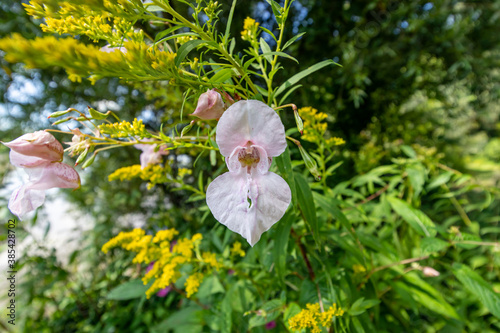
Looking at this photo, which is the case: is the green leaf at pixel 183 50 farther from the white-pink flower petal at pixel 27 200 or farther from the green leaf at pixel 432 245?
the green leaf at pixel 432 245

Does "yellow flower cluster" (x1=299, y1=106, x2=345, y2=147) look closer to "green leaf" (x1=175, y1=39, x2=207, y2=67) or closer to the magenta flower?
"green leaf" (x1=175, y1=39, x2=207, y2=67)

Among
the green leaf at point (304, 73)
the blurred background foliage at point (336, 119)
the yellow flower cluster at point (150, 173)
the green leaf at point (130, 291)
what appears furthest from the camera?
the blurred background foliage at point (336, 119)

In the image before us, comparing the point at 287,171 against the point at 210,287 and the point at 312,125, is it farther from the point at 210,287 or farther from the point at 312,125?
the point at 210,287

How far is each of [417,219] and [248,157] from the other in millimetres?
708

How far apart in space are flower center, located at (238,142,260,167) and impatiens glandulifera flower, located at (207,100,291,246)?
0.01 m

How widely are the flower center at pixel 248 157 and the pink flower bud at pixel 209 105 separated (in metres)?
0.09

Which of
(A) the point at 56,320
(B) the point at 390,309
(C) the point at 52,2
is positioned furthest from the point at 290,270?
(A) the point at 56,320

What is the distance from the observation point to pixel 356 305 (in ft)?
2.09

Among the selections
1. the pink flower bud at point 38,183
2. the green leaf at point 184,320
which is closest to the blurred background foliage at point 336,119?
the green leaf at point 184,320

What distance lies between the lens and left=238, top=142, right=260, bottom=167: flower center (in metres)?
0.51

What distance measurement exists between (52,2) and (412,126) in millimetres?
2073

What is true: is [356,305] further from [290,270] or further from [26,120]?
Result: [26,120]

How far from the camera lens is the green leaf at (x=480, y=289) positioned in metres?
0.76

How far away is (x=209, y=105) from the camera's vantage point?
0.47m
